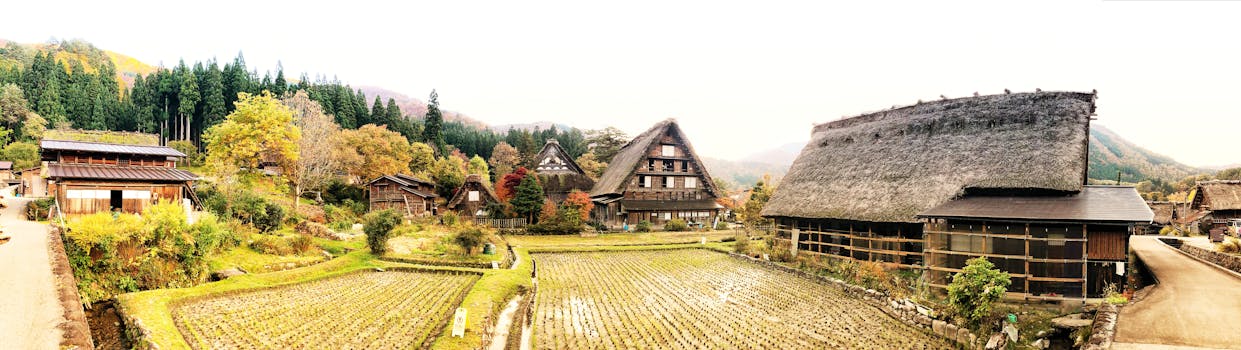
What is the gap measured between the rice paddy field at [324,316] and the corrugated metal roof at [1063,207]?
14562 millimetres

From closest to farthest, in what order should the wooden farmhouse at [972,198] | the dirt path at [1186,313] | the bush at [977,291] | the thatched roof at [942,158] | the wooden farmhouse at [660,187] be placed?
the dirt path at [1186,313], the bush at [977,291], the wooden farmhouse at [972,198], the thatched roof at [942,158], the wooden farmhouse at [660,187]

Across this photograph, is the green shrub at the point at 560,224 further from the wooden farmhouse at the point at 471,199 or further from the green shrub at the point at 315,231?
the green shrub at the point at 315,231

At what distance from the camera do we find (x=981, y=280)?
11219 mm

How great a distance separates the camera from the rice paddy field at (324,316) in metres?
9.87

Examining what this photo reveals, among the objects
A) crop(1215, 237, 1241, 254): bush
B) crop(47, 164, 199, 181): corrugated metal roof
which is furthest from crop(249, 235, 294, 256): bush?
crop(1215, 237, 1241, 254): bush

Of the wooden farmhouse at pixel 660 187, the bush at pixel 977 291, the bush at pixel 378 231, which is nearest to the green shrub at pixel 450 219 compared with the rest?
the wooden farmhouse at pixel 660 187

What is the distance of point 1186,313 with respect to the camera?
1157 cm

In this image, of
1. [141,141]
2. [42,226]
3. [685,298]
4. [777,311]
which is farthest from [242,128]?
[777,311]

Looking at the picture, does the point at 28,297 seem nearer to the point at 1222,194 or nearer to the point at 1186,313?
the point at 1186,313

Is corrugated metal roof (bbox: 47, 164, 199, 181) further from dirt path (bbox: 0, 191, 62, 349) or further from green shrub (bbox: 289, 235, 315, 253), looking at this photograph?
dirt path (bbox: 0, 191, 62, 349)

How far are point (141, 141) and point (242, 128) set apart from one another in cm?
2995

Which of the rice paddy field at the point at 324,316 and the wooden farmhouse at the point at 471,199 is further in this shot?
the wooden farmhouse at the point at 471,199

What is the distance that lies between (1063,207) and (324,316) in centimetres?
1911

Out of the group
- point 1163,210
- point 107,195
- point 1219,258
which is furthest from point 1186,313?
point 1163,210
